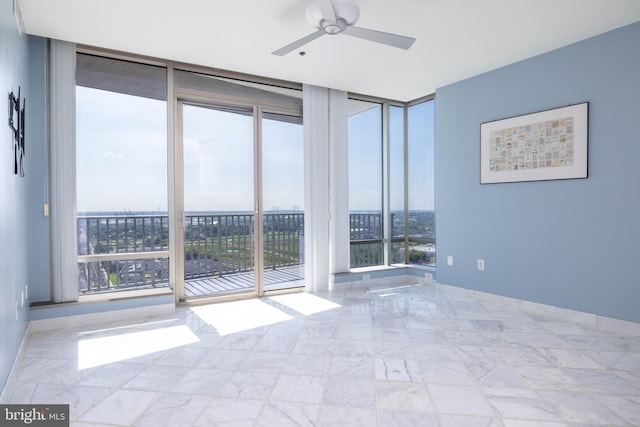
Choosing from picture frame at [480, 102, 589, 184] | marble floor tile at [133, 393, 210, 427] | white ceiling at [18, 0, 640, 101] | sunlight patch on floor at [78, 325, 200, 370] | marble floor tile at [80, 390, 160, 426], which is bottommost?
marble floor tile at [133, 393, 210, 427]

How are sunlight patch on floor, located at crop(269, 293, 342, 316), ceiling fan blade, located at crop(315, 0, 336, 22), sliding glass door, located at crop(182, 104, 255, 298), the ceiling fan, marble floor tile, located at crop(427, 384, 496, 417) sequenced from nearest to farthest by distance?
1. marble floor tile, located at crop(427, 384, 496, 417)
2. ceiling fan blade, located at crop(315, 0, 336, 22)
3. the ceiling fan
4. sunlight patch on floor, located at crop(269, 293, 342, 316)
5. sliding glass door, located at crop(182, 104, 255, 298)

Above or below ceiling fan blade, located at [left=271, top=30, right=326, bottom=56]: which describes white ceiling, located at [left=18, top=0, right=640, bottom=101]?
above

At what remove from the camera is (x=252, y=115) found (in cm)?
418

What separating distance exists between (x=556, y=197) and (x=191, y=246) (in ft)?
12.2

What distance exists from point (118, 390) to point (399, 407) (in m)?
1.61

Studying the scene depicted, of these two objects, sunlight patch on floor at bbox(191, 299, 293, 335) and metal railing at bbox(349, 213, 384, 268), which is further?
metal railing at bbox(349, 213, 384, 268)

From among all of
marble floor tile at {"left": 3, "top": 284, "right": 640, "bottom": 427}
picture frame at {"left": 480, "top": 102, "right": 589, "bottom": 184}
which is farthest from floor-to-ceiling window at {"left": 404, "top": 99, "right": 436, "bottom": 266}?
marble floor tile at {"left": 3, "top": 284, "right": 640, "bottom": 427}

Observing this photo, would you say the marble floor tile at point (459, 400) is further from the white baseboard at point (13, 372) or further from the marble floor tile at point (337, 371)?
the white baseboard at point (13, 372)

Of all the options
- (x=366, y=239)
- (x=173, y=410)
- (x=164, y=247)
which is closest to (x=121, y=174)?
(x=164, y=247)

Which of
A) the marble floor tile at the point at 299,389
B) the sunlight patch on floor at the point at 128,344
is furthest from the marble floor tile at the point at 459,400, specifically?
the sunlight patch on floor at the point at 128,344

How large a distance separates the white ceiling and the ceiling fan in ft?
0.73

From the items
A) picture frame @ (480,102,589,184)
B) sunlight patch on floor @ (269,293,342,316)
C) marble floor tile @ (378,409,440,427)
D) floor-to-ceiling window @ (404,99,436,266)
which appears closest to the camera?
marble floor tile @ (378,409,440,427)

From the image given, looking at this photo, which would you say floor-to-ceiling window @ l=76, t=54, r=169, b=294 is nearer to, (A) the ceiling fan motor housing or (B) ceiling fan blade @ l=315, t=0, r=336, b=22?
(A) the ceiling fan motor housing

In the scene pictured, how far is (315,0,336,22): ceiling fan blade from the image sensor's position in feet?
7.15
